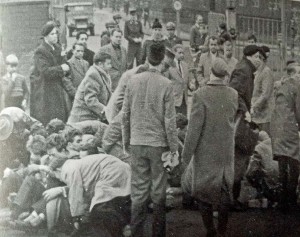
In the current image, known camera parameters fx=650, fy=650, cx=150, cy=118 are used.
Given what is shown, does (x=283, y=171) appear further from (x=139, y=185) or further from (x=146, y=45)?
(x=146, y=45)

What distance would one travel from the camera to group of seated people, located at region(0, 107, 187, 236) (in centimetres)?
402

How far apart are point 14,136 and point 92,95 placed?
0.59 m

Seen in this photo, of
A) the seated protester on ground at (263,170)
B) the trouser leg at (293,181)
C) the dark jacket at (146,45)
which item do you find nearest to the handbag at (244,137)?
the seated protester on ground at (263,170)

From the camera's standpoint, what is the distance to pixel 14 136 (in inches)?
162

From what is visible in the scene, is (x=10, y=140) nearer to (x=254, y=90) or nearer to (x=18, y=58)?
(x=18, y=58)

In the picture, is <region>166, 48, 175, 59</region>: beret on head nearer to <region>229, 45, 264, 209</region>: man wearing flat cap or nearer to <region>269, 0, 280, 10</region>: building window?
<region>229, 45, 264, 209</region>: man wearing flat cap

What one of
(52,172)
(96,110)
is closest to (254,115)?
(96,110)

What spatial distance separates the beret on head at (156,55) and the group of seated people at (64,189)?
626mm

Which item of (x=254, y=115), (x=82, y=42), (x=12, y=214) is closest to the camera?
(x=12, y=214)

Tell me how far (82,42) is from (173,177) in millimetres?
1068

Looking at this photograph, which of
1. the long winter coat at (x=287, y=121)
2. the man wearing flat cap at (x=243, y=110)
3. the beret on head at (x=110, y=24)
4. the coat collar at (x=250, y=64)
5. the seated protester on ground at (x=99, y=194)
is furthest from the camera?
the long winter coat at (x=287, y=121)

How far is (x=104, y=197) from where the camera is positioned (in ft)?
13.2

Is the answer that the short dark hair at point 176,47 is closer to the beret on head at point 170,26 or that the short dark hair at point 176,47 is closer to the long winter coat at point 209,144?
the beret on head at point 170,26

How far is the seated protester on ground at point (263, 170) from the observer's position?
4.66 metres
